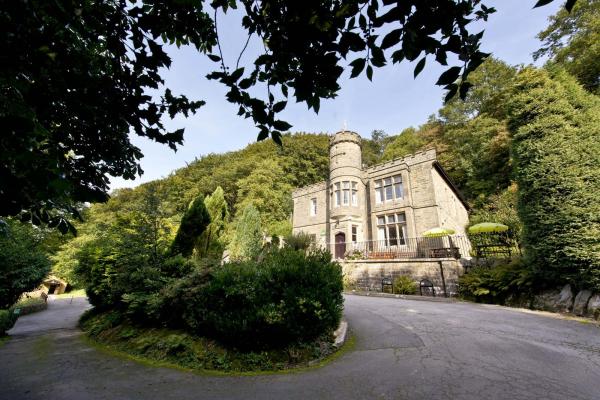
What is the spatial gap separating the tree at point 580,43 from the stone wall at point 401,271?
16321 mm

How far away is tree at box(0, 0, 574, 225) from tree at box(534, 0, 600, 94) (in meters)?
24.5

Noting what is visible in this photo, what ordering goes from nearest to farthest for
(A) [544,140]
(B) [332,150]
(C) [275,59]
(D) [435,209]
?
(C) [275,59]
(A) [544,140]
(D) [435,209]
(B) [332,150]

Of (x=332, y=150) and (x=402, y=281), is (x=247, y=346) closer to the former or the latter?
(x=402, y=281)

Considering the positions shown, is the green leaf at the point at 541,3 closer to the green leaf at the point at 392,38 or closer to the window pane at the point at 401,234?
the green leaf at the point at 392,38

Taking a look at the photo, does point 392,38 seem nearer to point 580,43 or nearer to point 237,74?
point 237,74

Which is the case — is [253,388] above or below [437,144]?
below

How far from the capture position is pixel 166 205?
8.11 m

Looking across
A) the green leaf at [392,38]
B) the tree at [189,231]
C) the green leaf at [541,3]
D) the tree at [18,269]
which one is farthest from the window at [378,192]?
the tree at [18,269]

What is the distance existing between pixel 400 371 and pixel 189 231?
8.19m

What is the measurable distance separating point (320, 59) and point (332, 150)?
22.7 m

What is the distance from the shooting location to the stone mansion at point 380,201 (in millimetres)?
19375

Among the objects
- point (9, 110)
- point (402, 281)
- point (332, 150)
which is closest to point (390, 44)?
point (9, 110)

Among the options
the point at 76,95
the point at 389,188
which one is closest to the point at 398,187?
the point at 389,188

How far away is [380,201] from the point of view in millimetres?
21969
